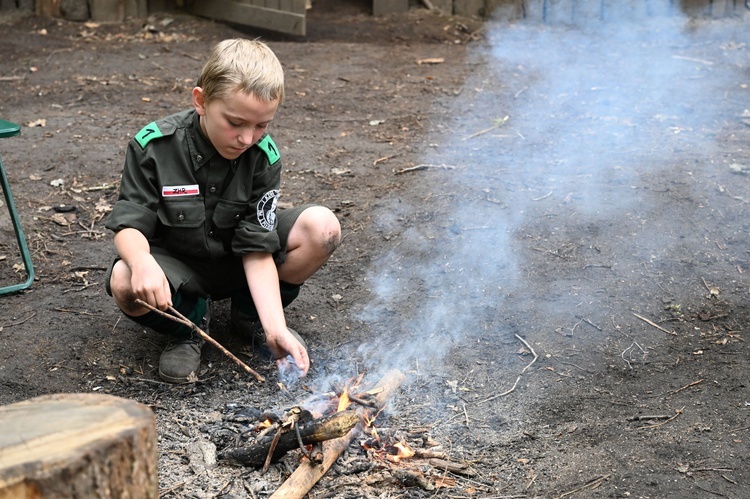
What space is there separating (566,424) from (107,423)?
5.45 ft

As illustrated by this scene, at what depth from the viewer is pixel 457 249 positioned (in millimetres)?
3969

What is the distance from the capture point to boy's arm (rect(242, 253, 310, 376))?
275 centimetres

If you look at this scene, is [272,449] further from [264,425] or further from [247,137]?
[247,137]

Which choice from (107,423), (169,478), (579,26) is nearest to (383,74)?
(579,26)

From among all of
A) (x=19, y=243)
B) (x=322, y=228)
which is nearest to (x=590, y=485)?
(x=322, y=228)

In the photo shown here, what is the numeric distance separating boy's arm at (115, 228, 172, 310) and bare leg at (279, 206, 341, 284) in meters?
0.57

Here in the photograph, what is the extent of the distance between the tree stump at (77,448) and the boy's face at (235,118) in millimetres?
1199

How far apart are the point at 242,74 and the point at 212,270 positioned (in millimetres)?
854

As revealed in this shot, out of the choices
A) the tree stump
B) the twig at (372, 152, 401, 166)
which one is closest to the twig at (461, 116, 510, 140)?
the twig at (372, 152, 401, 166)

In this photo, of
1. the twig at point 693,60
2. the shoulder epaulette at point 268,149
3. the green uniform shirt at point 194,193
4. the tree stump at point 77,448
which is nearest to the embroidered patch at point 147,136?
the green uniform shirt at point 194,193

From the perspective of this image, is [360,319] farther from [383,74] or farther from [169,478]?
[383,74]

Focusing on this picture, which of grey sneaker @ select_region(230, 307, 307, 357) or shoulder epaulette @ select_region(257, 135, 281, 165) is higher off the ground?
shoulder epaulette @ select_region(257, 135, 281, 165)

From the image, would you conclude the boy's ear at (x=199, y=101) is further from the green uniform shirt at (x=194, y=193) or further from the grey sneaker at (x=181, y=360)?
the grey sneaker at (x=181, y=360)

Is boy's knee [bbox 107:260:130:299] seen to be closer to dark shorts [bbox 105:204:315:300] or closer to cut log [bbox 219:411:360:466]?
dark shorts [bbox 105:204:315:300]
